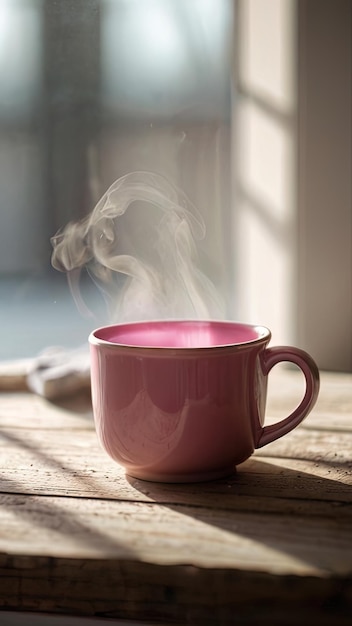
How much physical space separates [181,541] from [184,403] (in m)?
0.10

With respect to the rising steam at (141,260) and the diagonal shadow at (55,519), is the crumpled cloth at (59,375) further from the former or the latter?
the diagonal shadow at (55,519)

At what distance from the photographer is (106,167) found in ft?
3.77

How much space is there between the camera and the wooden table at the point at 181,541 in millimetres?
437

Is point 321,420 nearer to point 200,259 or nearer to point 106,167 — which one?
point 200,259

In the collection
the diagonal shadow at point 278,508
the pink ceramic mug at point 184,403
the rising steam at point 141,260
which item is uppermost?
the rising steam at point 141,260

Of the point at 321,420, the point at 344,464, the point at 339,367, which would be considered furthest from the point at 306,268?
the point at 344,464

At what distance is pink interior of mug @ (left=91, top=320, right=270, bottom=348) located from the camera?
65 centimetres

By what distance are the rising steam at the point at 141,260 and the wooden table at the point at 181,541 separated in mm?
180

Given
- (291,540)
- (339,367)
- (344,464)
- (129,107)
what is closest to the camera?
(291,540)

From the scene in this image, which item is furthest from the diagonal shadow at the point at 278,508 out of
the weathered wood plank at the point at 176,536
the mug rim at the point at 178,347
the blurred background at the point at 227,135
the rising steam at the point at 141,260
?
the blurred background at the point at 227,135

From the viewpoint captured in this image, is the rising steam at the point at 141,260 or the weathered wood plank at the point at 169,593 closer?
the weathered wood plank at the point at 169,593

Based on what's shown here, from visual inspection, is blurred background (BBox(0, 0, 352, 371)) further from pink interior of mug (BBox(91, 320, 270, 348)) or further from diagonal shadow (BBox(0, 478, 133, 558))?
diagonal shadow (BBox(0, 478, 133, 558))

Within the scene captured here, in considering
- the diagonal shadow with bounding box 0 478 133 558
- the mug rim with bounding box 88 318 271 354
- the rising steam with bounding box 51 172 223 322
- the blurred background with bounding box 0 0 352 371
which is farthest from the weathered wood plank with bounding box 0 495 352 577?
the blurred background with bounding box 0 0 352 371

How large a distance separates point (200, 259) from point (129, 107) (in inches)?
13.9
